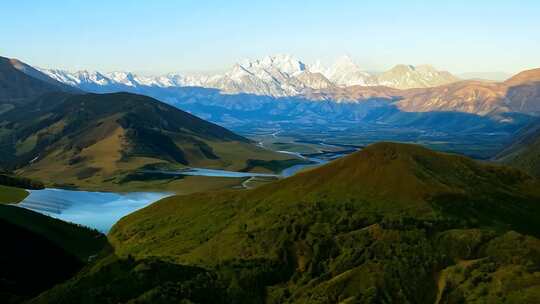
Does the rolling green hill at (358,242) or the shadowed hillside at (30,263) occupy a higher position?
the rolling green hill at (358,242)

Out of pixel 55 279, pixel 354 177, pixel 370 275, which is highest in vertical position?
pixel 354 177

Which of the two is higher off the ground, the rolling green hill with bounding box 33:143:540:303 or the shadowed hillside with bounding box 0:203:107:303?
the rolling green hill with bounding box 33:143:540:303

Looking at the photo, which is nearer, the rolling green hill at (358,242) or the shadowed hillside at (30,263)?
the rolling green hill at (358,242)

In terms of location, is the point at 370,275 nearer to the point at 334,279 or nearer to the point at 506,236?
the point at 334,279

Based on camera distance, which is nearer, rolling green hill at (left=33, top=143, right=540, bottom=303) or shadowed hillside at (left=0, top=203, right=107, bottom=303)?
rolling green hill at (left=33, top=143, right=540, bottom=303)

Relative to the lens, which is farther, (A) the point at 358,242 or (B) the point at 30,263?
(B) the point at 30,263

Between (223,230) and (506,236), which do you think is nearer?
(506,236)

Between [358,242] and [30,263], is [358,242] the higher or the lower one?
the higher one

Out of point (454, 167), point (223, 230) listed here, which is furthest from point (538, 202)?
point (223, 230)
